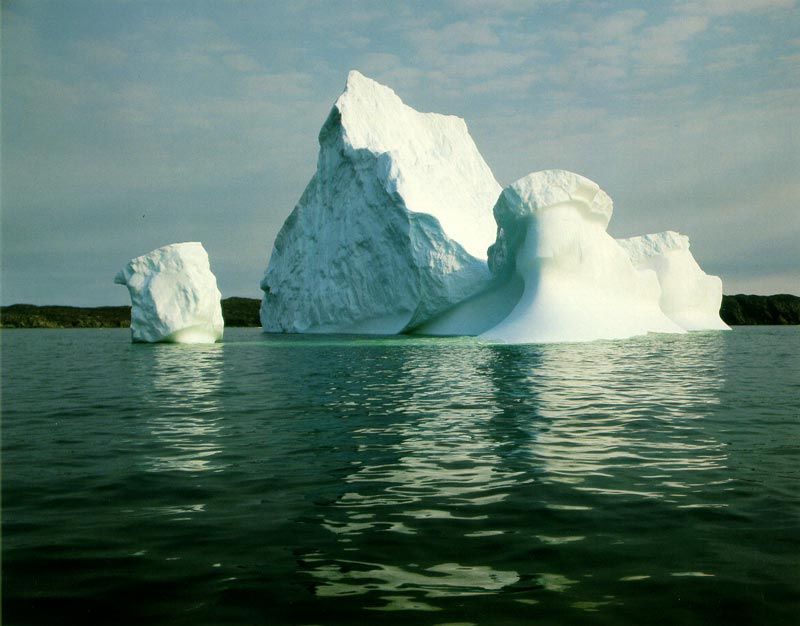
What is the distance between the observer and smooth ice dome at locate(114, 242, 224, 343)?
2231 centimetres

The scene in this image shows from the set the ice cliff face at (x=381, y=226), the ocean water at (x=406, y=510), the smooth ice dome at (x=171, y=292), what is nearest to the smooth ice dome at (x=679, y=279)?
the ice cliff face at (x=381, y=226)

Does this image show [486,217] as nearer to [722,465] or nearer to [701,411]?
[701,411]

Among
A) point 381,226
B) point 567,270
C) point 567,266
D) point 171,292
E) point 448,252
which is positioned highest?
point 381,226

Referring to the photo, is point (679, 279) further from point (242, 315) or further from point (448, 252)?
point (242, 315)

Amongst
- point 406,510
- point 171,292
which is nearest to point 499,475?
point 406,510

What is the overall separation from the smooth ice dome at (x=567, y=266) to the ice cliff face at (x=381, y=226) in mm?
5005

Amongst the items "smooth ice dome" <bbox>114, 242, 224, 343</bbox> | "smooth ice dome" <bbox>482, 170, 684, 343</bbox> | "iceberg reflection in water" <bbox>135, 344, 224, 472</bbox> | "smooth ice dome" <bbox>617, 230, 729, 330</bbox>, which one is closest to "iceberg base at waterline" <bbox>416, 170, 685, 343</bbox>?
"smooth ice dome" <bbox>482, 170, 684, 343</bbox>

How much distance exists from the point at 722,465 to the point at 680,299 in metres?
26.9

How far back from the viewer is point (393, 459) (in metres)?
4.91

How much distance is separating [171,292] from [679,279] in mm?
20970

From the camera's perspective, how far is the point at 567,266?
2125 cm

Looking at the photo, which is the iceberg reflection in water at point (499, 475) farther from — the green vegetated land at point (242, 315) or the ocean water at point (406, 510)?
the green vegetated land at point (242, 315)

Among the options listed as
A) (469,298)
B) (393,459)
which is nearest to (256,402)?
(393,459)

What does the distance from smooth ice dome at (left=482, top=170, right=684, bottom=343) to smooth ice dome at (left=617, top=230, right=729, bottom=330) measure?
6954mm
